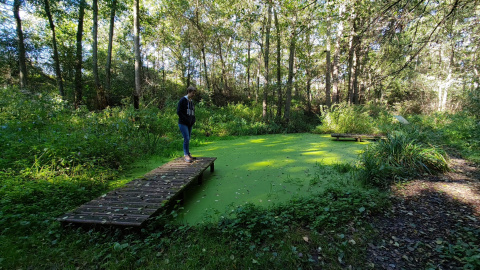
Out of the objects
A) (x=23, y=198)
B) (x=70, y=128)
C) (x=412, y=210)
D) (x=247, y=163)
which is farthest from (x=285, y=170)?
(x=70, y=128)

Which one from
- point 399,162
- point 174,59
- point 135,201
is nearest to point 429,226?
point 399,162

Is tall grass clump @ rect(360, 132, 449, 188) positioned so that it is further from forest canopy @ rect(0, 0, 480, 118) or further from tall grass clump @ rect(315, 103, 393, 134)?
tall grass clump @ rect(315, 103, 393, 134)

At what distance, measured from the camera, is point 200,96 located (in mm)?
12211

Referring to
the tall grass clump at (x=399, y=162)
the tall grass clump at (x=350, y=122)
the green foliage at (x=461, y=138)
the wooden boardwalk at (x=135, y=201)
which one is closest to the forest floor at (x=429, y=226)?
the tall grass clump at (x=399, y=162)

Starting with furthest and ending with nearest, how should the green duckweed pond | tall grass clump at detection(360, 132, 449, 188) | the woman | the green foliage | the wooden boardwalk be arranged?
the green foliage
the woman
tall grass clump at detection(360, 132, 449, 188)
the green duckweed pond
the wooden boardwalk

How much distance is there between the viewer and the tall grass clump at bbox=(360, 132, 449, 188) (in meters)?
3.18

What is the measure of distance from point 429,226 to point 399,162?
1892mm

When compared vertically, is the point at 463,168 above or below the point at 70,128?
below

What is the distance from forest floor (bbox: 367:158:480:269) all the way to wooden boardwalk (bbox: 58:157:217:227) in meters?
1.99

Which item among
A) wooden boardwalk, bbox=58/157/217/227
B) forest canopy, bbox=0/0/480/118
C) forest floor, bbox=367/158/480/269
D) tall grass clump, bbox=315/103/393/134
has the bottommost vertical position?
forest floor, bbox=367/158/480/269

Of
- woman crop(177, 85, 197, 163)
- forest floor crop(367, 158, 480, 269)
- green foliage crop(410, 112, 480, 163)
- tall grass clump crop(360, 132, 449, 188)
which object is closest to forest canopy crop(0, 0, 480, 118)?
green foliage crop(410, 112, 480, 163)

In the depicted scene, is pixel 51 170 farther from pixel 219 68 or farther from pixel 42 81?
pixel 219 68

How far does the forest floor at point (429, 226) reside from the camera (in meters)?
1.56

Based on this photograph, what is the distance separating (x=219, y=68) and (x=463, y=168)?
579 inches
